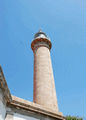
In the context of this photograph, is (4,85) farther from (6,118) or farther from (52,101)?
(52,101)

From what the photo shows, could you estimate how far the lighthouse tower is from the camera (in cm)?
1315

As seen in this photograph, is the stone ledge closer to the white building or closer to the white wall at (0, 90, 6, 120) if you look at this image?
the white building

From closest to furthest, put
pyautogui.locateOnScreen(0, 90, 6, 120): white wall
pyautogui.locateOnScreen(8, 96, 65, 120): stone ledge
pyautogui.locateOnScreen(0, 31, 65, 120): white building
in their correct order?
pyautogui.locateOnScreen(0, 90, 6, 120): white wall < pyautogui.locateOnScreen(0, 31, 65, 120): white building < pyautogui.locateOnScreen(8, 96, 65, 120): stone ledge

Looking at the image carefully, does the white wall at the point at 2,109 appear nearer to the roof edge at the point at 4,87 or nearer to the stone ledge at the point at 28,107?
the roof edge at the point at 4,87

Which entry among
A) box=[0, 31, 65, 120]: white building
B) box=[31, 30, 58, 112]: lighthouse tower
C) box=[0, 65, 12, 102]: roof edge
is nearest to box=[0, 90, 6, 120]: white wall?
box=[0, 31, 65, 120]: white building

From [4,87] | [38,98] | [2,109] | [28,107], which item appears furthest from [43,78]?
[2,109]

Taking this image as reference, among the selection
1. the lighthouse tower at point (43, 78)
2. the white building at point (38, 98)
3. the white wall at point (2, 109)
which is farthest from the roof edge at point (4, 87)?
the lighthouse tower at point (43, 78)

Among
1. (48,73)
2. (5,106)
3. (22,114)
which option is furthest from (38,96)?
(5,106)

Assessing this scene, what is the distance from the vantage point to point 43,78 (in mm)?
14891

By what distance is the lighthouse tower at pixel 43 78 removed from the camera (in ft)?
43.1

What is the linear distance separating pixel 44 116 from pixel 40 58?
9.74 meters

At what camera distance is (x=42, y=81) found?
A: 14602 mm

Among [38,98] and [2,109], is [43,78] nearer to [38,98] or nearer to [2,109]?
[38,98]

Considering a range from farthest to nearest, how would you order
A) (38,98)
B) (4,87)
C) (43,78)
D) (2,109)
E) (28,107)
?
(43,78), (38,98), (28,107), (4,87), (2,109)
